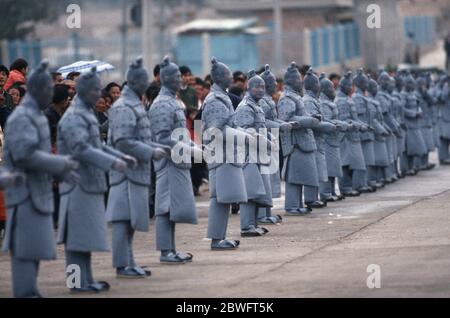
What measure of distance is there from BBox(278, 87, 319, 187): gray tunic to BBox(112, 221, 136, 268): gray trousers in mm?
6254

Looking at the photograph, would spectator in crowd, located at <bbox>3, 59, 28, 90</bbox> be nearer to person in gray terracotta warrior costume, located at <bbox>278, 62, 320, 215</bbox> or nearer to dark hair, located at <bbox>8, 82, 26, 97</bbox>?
dark hair, located at <bbox>8, 82, 26, 97</bbox>

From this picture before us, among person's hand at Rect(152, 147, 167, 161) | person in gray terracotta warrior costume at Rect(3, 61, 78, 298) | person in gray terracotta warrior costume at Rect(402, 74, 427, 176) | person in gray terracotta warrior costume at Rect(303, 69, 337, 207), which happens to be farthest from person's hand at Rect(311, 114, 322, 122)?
person in gray terracotta warrior costume at Rect(3, 61, 78, 298)

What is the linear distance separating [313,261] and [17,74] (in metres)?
6.77

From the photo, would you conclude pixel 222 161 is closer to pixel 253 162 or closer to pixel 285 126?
pixel 253 162

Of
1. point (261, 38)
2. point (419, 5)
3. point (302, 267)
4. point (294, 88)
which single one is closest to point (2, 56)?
point (261, 38)

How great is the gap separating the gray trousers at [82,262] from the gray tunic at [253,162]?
4.54 meters

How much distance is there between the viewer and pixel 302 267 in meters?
15.7

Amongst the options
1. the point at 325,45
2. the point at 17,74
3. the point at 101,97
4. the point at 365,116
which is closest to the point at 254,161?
the point at 101,97

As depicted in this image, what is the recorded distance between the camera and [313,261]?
1625cm

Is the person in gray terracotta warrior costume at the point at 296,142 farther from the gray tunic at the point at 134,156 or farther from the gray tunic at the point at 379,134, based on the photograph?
the gray tunic at the point at 134,156

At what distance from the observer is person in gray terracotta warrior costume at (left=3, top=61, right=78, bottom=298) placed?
13164mm

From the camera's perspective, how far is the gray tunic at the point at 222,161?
17359 millimetres
